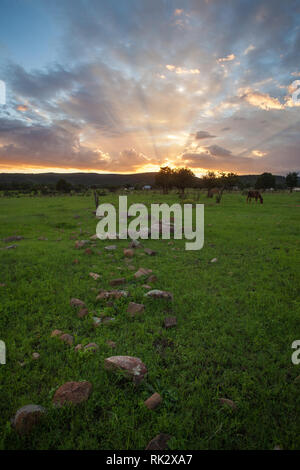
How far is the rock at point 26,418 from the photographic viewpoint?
8.23 ft

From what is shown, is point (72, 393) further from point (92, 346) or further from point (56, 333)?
point (56, 333)

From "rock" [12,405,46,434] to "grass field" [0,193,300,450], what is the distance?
0.08m

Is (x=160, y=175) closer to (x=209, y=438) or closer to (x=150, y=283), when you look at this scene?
(x=150, y=283)

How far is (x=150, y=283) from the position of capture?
21.1 feet

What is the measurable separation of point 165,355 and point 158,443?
1357 mm

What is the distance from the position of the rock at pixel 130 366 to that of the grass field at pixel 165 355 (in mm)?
113

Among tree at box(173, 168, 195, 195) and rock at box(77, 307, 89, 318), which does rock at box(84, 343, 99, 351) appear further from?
tree at box(173, 168, 195, 195)

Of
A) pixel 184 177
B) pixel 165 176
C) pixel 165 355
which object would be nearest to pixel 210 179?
pixel 184 177

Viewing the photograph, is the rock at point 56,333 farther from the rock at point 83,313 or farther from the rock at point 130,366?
the rock at point 130,366

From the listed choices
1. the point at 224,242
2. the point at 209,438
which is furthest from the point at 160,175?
the point at 209,438

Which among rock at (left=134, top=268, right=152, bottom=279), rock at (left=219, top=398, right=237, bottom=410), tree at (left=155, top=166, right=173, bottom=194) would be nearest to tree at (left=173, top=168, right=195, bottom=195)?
tree at (left=155, top=166, right=173, bottom=194)

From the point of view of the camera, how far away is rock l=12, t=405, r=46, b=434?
2.51 meters

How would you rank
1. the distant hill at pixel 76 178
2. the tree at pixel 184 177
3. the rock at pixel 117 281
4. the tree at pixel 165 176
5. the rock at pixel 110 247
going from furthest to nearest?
the distant hill at pixel 76 178 → the tree at pixel 165 176 → the tree at pixel 184 177 → the rock at pixel 110 247 → the rock at pixel 117 281

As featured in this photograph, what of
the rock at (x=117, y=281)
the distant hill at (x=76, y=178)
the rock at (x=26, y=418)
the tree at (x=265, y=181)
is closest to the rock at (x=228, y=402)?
the rock at (x=26, y=418)
